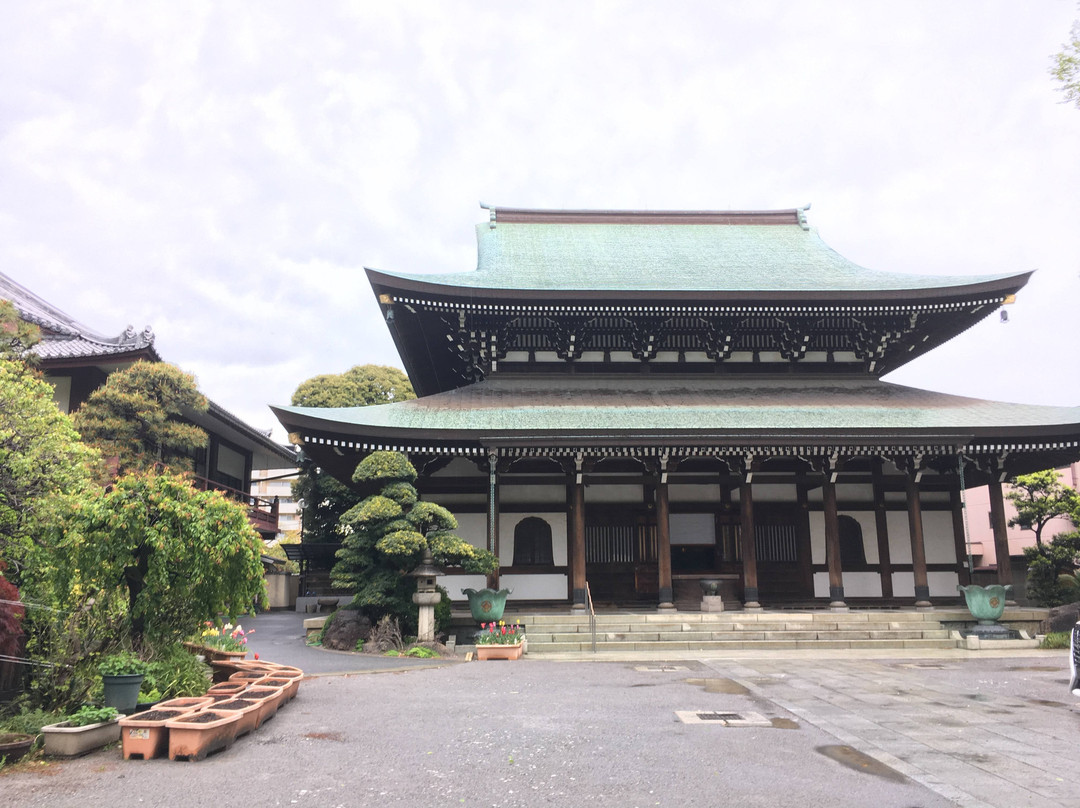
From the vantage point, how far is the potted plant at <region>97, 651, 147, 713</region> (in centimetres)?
734

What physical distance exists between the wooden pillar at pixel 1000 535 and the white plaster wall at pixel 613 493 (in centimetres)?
881

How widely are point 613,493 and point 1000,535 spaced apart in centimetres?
986

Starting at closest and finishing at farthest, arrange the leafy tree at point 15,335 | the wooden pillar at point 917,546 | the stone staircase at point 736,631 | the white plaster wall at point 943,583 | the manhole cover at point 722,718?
1. the manhole cover at point 722,718
2. the leafy tree at point 15,335
3. the stone staircase at point 736,631
4. the wooden pillar at point 917,546
5. the white plaster wall at point 943,583

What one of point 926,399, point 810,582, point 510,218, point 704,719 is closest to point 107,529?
point 704,719

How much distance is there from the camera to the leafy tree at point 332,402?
104 feet

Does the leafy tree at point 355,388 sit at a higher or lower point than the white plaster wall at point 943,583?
higher

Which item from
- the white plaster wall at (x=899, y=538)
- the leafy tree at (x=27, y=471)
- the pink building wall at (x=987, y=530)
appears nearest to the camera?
the leafy tree at (x=27, y=471)

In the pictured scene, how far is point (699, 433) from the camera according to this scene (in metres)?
16.7

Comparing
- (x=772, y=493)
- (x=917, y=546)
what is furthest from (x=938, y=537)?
(x=772, y=493)

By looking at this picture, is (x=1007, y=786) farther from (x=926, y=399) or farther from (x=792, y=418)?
(x=926, y=399)

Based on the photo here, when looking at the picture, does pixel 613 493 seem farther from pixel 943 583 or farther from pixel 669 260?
pixel 943 583

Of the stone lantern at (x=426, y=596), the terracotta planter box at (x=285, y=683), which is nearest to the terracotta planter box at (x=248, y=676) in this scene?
the terracotta planter box at (x=285, y=683)

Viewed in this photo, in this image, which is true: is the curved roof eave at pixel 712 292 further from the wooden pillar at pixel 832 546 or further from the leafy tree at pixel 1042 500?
the leafy tree at pixel 1042 500

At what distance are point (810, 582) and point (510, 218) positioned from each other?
16877 millimetres
